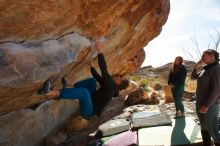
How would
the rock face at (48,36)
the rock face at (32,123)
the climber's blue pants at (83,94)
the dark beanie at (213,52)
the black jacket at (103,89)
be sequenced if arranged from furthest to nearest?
the rock face at (32,123) < the black jacket at (103,89) < the climber's blue pants at (83,94) < the dark beanie at (213,52) < the rock face at (48,36)

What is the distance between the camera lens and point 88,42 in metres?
8.32

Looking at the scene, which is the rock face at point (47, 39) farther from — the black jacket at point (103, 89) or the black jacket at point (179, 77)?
the black jacket at point (179, 77)

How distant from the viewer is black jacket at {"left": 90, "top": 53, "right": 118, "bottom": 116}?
22.6 ft

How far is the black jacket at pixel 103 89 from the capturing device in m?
6.89

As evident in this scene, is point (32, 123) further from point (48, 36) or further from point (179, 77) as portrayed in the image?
point (179, 77)

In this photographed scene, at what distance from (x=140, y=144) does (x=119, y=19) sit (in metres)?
3.43

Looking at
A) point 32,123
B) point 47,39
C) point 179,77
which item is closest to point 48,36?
point 47,39

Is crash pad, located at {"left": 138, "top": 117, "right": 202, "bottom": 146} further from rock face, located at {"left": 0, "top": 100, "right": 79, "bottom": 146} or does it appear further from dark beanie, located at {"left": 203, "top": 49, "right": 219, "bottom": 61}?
rock face, located at {"left": 0, "top": 100, "right": 79, "bottom": 146}

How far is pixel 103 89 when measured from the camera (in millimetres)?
7152

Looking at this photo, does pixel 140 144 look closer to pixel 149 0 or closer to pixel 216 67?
pixel 216 67

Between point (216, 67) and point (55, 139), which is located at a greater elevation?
point (216, 67)

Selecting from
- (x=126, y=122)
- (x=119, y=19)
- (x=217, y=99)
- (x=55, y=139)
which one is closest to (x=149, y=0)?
(x=119, y=19)

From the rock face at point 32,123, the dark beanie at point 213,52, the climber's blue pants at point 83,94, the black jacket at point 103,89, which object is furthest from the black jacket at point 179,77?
the rock face at point 32,123

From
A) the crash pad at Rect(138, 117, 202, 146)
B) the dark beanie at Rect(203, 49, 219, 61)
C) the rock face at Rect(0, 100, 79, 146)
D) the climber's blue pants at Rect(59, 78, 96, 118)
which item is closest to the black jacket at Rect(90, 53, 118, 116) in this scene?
the climber's blue pants at Rect(59, 78, 96, 118)
